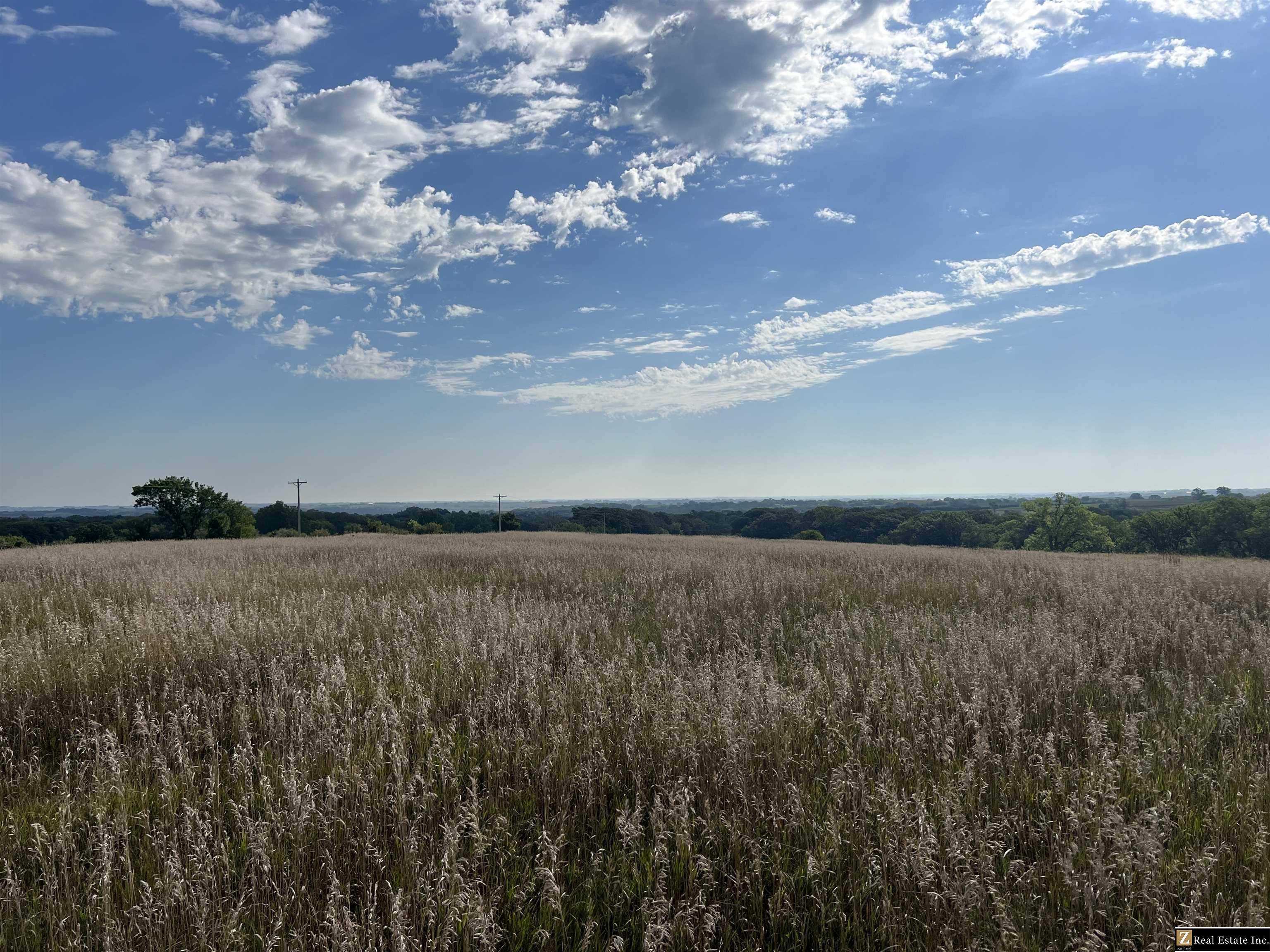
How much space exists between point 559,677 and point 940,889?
308cm

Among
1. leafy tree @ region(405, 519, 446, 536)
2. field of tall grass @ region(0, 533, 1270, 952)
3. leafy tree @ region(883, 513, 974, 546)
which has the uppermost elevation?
field of tall grass @ region(0, 533, 1270, 952)

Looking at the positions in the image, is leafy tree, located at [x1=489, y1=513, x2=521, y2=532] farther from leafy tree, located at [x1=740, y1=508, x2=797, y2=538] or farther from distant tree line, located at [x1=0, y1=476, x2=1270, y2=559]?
leafy tree, located at [x1=740, y1=508, x2=797, y2=538]

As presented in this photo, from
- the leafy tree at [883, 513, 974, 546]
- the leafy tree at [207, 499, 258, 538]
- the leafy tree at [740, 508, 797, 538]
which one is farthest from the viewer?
the leafy tree at [740, 508, 797, 538]

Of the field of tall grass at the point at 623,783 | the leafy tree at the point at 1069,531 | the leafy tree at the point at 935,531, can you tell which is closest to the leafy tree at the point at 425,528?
the leafy tree at the point at 935,531

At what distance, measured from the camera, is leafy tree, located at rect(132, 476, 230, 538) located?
66.6 m

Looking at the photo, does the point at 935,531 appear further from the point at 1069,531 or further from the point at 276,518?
the point at 276,518

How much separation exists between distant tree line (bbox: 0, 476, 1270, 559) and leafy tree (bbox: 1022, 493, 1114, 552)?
0.33 feet

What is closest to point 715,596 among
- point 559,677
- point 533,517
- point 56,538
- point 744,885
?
point 559,677

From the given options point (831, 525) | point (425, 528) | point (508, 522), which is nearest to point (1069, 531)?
point (831, 525)

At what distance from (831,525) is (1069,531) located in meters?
39.1

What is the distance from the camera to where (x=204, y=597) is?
9.09 metres

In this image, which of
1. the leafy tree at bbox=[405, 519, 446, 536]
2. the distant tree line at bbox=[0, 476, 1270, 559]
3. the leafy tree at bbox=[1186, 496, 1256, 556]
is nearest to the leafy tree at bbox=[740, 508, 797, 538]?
the distant tree line at bbox=[0, 476, 1270, 559]

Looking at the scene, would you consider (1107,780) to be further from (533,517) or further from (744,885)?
(533,517)

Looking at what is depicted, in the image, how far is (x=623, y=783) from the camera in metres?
3.49
